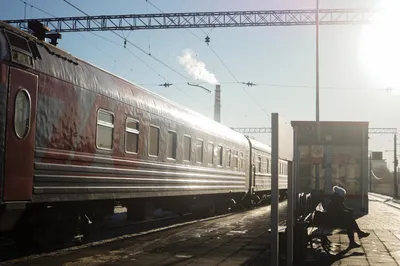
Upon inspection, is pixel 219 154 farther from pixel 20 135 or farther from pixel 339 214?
pixel 20 135

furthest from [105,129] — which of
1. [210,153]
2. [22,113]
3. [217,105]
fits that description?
[217,105]

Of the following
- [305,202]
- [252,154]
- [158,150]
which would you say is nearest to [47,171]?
[158,150]

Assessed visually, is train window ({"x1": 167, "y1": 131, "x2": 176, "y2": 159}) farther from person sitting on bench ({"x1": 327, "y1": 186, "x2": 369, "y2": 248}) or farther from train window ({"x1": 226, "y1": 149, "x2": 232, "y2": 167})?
train window ({"x1": 226, "y1": 149, "x2": 232, "y2": 167})

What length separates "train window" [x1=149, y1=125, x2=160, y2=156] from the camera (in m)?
12.9

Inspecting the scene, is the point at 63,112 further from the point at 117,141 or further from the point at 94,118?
the point at 117,141

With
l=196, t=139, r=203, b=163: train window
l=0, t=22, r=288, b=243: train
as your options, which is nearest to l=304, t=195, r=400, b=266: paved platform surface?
l=0, t=22, r=288, b=243: train

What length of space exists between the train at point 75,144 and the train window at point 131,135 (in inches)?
0.8

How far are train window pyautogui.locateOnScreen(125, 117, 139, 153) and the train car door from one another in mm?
3296

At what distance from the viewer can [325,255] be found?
33.8ft

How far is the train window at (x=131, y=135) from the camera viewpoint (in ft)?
38.1

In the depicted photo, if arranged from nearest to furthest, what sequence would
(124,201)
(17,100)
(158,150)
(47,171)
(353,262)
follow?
1. (17,100)
2. (47,171)
3. (353,262)
4. (124,201)
5. (158,150)

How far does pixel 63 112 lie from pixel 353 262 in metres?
5.56

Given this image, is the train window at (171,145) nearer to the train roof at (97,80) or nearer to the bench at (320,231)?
the train roof at (97,80)

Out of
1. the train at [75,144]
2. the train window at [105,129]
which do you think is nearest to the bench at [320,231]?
the train at [75,144]
